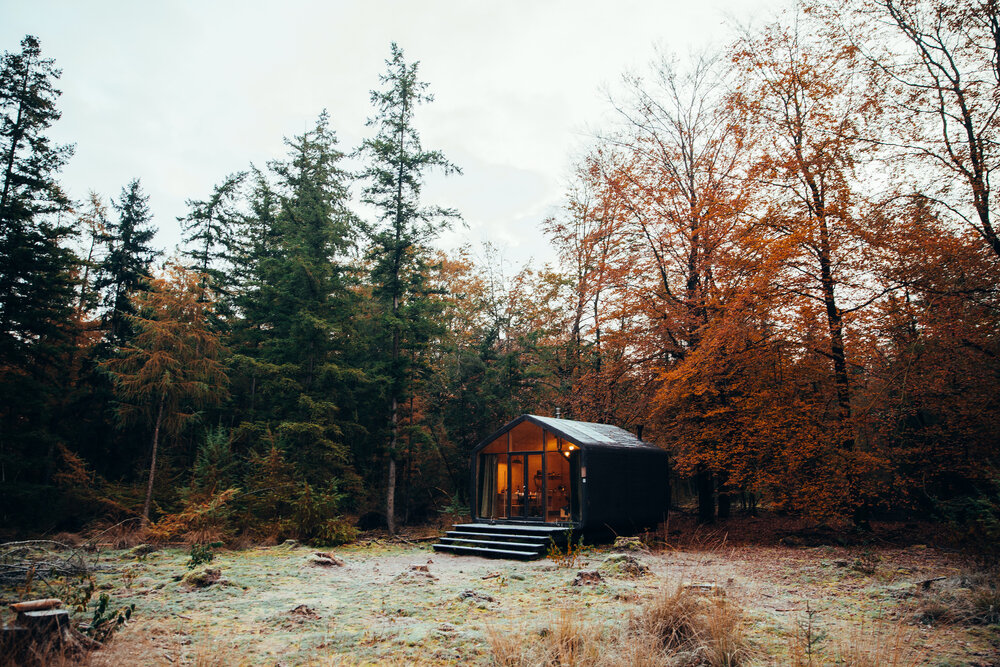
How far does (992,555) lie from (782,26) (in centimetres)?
1190

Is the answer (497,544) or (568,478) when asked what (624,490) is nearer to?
(568,478)

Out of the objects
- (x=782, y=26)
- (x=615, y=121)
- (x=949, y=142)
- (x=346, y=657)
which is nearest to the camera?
(x=346, y=657)

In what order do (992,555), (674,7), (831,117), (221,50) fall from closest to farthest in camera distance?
(992,555) < (831,117) < (674,7) < (221,50)

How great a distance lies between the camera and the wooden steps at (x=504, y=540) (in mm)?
10570

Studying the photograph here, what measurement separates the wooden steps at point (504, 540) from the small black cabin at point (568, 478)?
612mm

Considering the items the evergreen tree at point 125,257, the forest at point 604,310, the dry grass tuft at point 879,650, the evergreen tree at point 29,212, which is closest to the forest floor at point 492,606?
the dry grass tuft at point 879,650

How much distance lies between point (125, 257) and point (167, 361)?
5.92 metres

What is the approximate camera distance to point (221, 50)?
47.6 feet

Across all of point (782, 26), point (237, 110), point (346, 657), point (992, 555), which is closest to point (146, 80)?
point (237, 110)

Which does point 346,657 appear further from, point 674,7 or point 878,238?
point 674,7

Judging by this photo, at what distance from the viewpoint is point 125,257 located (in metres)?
16.6

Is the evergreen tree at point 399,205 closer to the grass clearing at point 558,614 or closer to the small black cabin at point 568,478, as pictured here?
the small black cabin at point 568,478

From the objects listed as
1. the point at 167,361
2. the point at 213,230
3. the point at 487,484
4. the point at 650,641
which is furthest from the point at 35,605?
the point at 213,230

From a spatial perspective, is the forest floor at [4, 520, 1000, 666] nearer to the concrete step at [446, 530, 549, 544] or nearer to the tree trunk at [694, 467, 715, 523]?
the concrete step at [446, 530, 549, 544]
